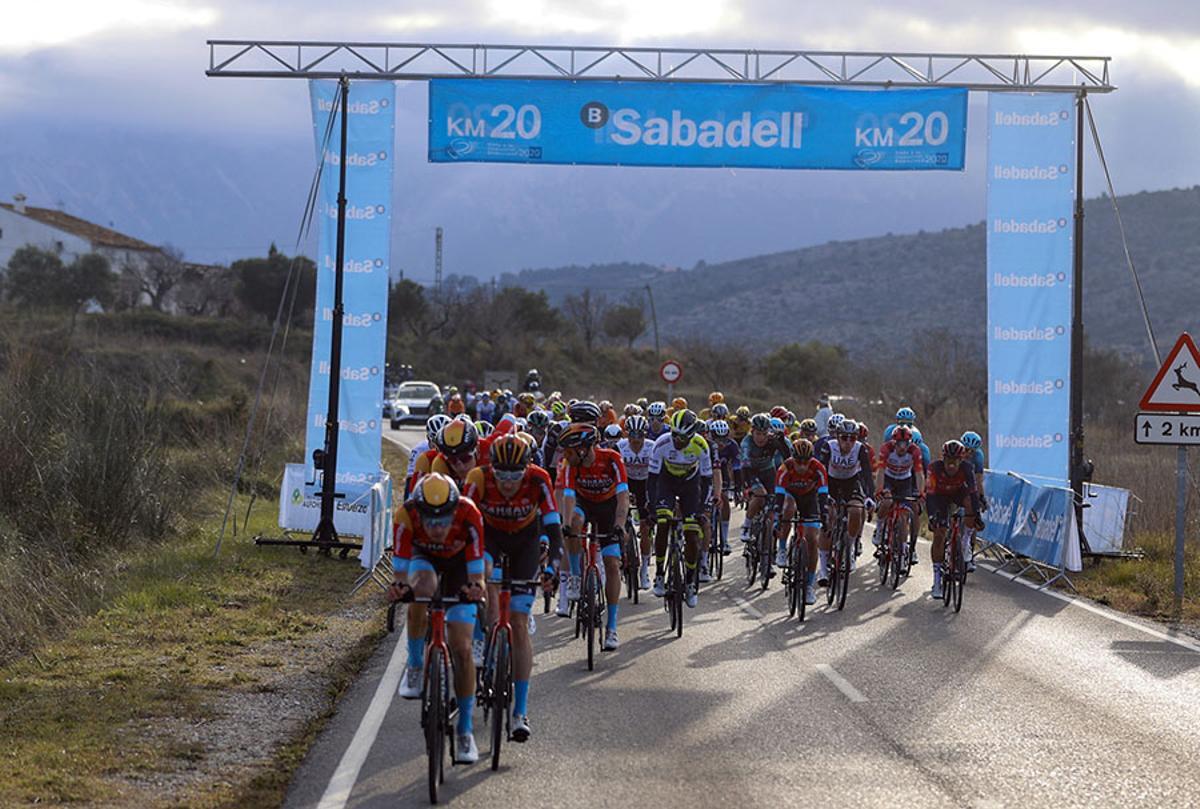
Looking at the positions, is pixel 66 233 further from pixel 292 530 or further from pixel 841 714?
pixel 841 714

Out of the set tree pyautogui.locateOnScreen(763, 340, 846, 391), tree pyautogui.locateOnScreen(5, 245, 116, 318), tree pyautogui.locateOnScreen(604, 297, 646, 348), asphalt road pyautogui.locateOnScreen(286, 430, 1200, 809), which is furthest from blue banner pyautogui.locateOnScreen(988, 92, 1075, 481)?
tree pyautogui.locateOnScreen(604, 297, 646, 348)

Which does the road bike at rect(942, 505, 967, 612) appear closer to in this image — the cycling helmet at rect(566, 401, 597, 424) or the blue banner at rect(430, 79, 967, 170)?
the cycling helmet at rect(566, 401, 597, 424)

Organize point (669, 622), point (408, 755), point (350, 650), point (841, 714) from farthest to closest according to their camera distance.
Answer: point (669, 622) < point (350, 650) < point (841, 714) < point (408, 755)

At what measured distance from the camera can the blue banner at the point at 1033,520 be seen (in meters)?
17.6

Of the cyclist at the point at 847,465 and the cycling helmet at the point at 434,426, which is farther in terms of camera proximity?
the cyclist at the point at 847,465

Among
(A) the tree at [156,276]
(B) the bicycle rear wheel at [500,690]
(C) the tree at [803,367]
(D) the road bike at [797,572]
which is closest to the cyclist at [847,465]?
(D) the road bike at [797,572]

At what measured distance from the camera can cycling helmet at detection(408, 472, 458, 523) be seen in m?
7.82

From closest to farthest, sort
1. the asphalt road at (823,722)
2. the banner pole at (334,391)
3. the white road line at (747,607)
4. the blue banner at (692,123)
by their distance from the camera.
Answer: the asphalt road at (823,722) → the white road line at (747,607) → the banner pole at (334,391) → the blue banner at (692,123)

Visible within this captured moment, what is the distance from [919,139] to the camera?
1900cm

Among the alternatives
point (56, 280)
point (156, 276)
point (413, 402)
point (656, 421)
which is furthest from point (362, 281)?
point (156, 276)

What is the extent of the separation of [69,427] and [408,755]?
1235 centimetres

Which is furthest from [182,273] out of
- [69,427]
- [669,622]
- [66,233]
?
[669,622]

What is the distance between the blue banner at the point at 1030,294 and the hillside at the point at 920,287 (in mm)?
67694

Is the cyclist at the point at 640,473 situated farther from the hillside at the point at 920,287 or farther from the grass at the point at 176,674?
the hillside at the point at 920,287
